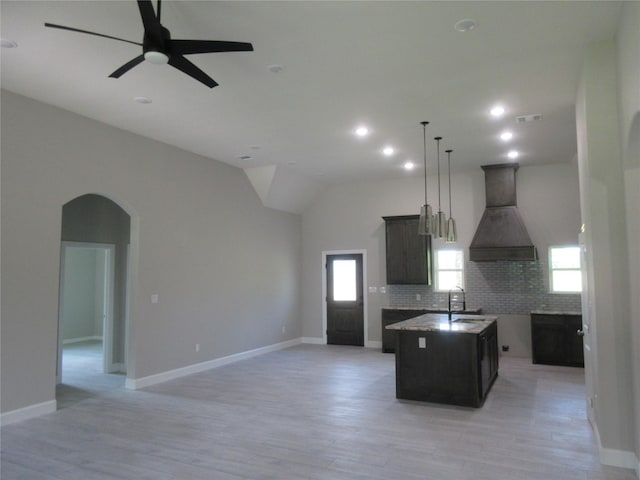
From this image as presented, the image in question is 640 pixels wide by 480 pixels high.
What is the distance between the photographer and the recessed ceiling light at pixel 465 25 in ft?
11.4

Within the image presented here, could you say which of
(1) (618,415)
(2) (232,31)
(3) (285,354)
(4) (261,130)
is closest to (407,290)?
(3) (285,354)

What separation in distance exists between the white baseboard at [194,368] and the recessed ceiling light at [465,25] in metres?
5.73

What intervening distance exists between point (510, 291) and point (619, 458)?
16.3 ft

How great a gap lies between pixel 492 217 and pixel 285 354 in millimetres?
4748

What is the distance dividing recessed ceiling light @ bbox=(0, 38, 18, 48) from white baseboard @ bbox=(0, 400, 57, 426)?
361cm

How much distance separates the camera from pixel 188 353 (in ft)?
22.8

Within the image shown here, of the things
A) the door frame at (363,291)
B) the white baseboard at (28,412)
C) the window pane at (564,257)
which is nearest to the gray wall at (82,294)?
the door frame at (363,291)

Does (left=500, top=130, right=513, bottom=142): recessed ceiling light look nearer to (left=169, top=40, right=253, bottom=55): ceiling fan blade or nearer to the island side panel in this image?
the island side panel

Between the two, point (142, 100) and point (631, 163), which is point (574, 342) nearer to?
point (631, 163)

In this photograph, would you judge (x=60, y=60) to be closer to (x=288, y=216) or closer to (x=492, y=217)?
(x=288, y=216)

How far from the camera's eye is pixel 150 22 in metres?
2.86

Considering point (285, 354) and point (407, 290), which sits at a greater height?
point (407, 290)

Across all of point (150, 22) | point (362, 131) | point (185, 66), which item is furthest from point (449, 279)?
point (150, 22)

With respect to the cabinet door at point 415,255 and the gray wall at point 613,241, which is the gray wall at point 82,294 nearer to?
the cabinet door at point 415,255
